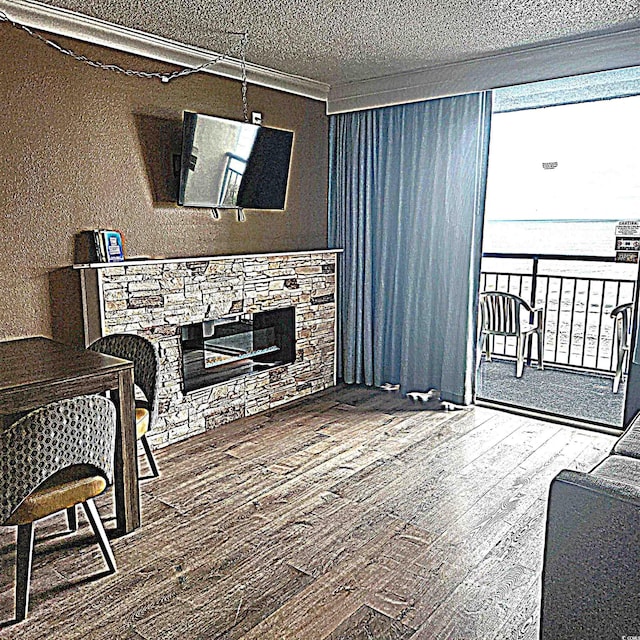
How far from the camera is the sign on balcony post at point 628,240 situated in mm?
3893

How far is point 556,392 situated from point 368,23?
3.42m

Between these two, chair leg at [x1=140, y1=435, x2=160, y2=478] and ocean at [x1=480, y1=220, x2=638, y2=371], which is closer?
chair leg at [x1=140, y1=435, x2=160, y2=478]

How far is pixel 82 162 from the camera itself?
3402mm

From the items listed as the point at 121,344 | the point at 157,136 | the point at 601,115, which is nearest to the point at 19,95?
the point at 157,136

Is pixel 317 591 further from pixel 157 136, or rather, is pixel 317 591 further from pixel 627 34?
pixel 627 34

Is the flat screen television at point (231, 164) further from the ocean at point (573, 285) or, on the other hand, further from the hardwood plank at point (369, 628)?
the ocean at point (573, 285)

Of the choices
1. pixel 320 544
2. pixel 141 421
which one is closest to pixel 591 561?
pixel 320 544

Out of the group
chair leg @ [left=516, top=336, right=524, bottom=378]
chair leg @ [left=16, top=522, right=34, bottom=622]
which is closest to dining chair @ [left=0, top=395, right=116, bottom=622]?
chair leg @ [left=16, top=522, right=34, bottom=622]

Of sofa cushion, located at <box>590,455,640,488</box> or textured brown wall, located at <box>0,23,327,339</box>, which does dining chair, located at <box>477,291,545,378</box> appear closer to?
textured brown wall, located at <box>0,23,327,339</box>

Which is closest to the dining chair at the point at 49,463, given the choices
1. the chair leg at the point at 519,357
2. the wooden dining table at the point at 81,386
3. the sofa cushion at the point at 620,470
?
the wooden dining table at the point at 81,386

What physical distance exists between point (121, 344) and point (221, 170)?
135cm

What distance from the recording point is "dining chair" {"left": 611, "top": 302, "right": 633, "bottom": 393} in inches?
186

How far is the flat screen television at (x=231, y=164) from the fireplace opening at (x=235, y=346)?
819 millimetres

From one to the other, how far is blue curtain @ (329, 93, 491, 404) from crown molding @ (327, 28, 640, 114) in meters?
0.10
